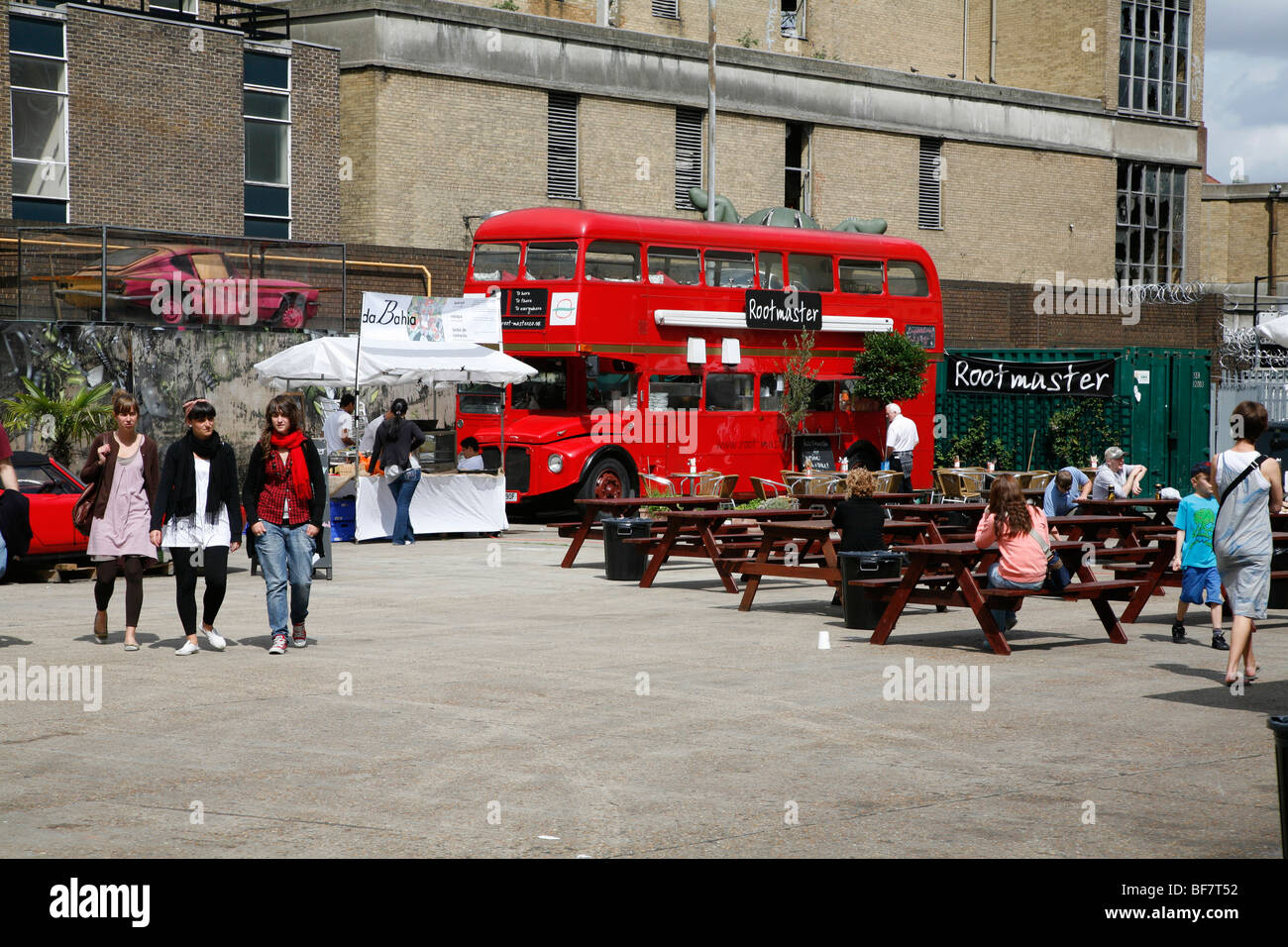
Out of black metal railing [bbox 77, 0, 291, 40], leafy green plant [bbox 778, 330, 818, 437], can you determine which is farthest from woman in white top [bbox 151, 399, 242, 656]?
black metal railing [bbox 77, 0, 291, 40]

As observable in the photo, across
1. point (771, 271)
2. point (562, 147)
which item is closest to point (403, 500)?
point (771, 271)

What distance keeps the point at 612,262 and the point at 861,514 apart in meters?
12.2

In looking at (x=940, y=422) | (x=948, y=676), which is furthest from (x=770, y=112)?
(x=948, y=676)

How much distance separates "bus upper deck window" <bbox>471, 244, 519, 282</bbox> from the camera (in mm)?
25500

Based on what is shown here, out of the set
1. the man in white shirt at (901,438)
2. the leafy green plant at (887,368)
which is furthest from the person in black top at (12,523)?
the leafy green plant at (887,368)

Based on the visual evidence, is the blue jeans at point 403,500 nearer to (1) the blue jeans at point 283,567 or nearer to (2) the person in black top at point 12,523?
(1) the blue jeans at point 283,567

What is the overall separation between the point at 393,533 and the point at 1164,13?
41.5 m

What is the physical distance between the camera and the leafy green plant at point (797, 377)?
91.2 ft

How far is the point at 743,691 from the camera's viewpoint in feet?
33.9

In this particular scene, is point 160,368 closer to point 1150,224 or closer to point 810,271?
point 810,271

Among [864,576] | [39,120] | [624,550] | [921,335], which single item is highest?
[39,120]

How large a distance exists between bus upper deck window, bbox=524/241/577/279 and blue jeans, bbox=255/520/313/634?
13297 millimetres

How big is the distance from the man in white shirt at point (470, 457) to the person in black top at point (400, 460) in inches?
54.9

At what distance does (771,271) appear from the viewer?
27.6m
